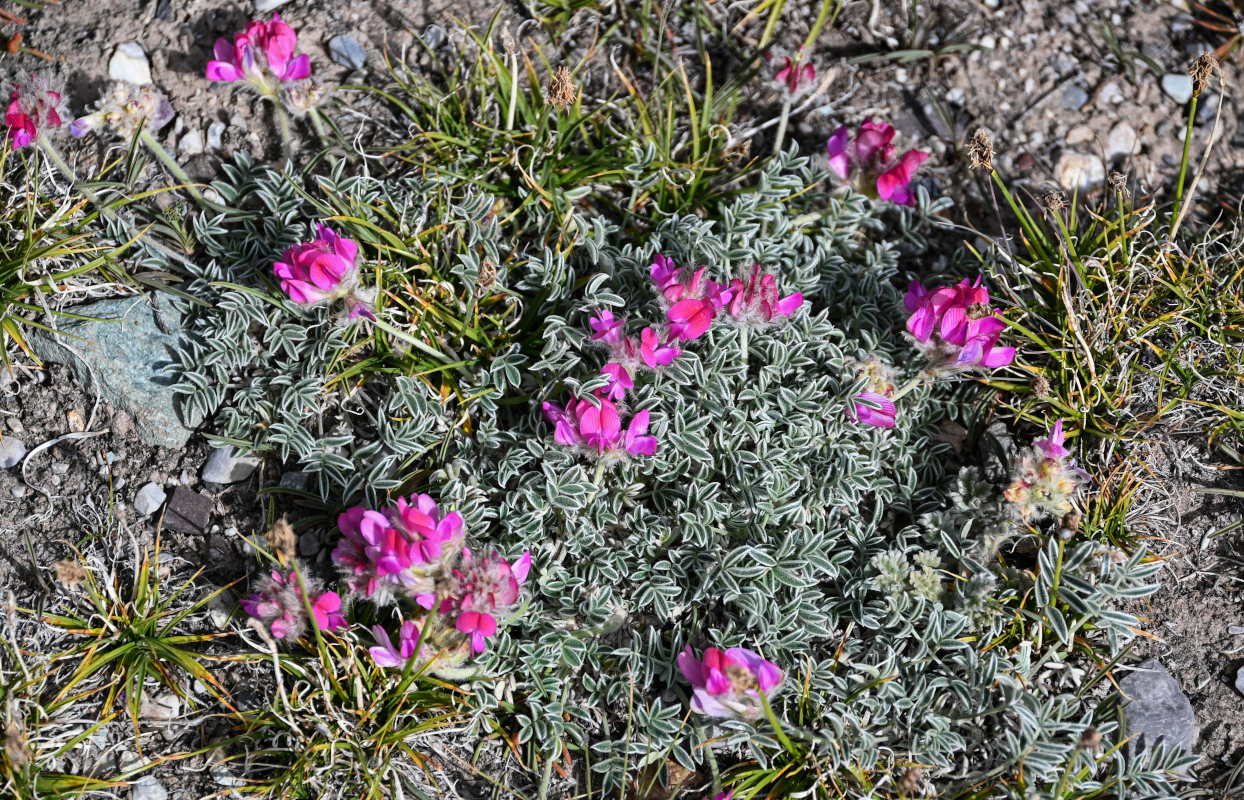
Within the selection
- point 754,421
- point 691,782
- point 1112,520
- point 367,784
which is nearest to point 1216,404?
point 1112,520

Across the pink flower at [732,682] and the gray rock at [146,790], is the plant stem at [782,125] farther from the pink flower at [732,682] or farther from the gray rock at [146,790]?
the gray rock at [146,790]

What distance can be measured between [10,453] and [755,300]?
2.68m

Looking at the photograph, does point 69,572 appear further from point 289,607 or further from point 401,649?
point 401,649

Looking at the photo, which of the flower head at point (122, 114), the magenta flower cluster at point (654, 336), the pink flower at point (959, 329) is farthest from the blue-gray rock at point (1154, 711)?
the flower head at point (122, 114)

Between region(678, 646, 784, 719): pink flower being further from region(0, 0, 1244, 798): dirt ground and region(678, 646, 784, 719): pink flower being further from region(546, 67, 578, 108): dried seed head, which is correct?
region(546, 67, 578, 108): dried seed head

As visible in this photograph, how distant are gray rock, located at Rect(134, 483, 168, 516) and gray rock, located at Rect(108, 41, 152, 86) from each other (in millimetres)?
1699

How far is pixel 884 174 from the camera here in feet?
10.9

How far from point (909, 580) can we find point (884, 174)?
147 cm

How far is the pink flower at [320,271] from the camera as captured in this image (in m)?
2.72

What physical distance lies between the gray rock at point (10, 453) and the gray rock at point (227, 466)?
65 centimetres

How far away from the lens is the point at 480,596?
2.53 metres

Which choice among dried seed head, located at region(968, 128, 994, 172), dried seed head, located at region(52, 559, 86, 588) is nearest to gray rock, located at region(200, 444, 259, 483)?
dried seed head, located at region(52, 559, 86, 588)

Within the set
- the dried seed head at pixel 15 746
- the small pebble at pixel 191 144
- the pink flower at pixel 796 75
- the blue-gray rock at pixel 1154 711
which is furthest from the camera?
the small pebble at pixel 191 144

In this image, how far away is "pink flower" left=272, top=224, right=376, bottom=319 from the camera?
2.72 metres
